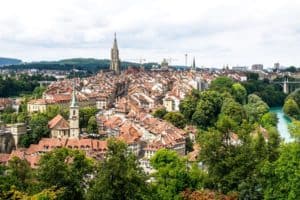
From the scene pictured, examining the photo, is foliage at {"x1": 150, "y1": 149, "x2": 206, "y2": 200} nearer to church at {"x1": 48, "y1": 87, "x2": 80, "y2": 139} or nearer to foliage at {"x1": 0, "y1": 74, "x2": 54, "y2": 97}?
church at {"x1": 48, "y1": 87, "x2": 80, "y2": 139}

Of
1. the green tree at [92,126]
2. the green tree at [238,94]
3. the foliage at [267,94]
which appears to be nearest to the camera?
the green tree at [92,126]

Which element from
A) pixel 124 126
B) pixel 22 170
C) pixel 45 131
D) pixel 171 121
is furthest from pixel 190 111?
pixel 22 170

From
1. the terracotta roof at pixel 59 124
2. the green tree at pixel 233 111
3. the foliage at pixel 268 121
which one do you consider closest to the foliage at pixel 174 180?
the terracotta roof at pixel 59 124

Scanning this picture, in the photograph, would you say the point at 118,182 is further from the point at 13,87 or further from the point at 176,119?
the point at 13,87

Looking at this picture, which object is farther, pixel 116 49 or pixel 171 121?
pixel 116 49

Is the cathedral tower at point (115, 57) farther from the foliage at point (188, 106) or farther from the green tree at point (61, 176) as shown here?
the green tree at point (61, 176)

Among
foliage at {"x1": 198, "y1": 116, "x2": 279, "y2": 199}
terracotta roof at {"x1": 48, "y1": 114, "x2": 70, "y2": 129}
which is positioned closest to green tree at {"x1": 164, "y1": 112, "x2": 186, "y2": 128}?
terracotta roof at {"x1": 48, "y1": 114, "x2": 70, "y2": 129}

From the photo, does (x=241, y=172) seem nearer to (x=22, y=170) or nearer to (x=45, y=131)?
(x=22, y=170)
